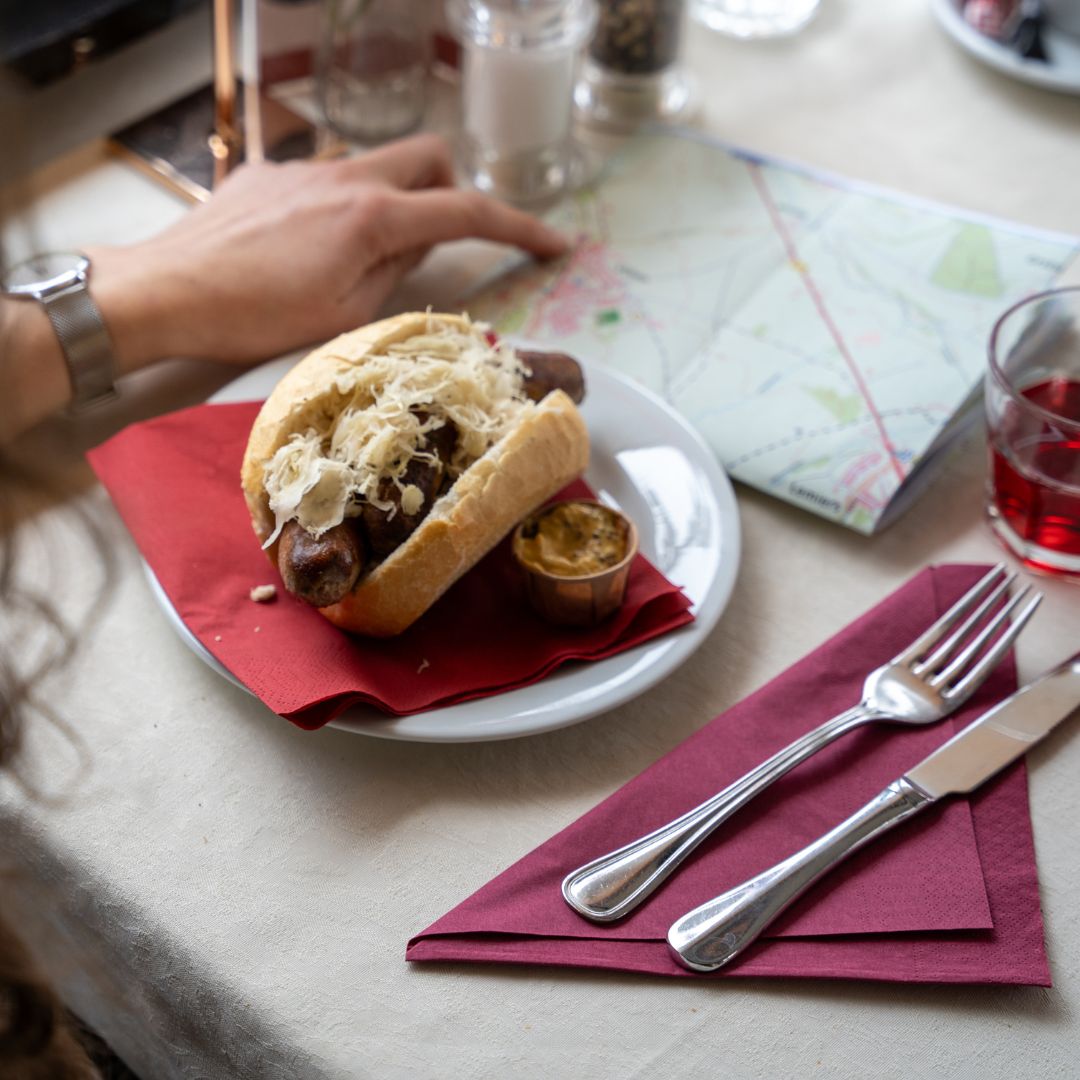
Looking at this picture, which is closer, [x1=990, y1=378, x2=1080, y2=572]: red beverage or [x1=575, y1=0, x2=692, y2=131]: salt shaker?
[x1=990, y1=378, x2=1080, y2=572]: red beverage

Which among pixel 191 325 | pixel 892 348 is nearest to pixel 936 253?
pixel 892 348

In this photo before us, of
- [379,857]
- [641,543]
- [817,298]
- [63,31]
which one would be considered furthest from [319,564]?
[63,31]

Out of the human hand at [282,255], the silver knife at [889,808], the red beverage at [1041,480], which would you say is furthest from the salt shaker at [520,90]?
the silver knife at [889,808]

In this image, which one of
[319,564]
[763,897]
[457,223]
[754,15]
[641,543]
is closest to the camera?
[763,897]

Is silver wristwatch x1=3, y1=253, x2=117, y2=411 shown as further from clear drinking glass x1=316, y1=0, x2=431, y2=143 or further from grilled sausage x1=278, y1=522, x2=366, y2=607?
clear drinking glass x1=316, y1=0, x2=431, y2=143

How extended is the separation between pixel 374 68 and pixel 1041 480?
1.24 m

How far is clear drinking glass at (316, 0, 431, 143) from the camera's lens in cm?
190

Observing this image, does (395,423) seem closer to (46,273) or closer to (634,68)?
(46,273)

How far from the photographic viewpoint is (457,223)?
1674mm

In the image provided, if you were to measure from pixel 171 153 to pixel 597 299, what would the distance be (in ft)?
2.42

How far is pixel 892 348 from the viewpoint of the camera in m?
1.60

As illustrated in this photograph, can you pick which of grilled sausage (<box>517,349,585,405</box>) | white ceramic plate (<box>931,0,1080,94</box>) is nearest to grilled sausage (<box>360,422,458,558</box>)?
grilled sausage (<box>517,349,585,405</box>)

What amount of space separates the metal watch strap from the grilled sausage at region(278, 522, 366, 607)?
0.46m

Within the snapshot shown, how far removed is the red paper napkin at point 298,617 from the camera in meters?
1.15
